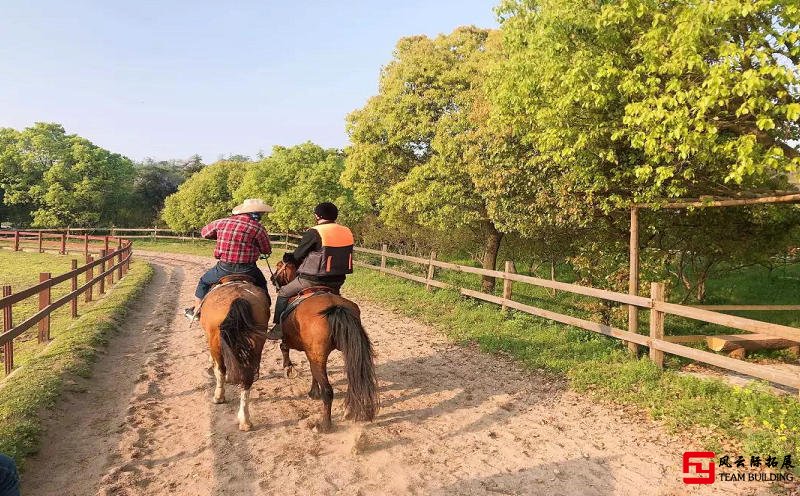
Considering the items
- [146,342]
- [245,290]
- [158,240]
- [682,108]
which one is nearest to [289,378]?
[245,290]

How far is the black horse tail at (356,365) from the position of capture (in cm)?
477

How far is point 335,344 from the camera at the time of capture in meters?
5.12

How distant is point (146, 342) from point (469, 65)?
36.8 feet

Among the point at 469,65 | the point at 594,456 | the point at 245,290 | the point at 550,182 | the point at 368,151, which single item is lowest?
the point at 594,456

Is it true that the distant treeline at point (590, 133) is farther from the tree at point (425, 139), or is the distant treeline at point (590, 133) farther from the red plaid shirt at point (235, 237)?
the red plaid shirt at point (235, 237)

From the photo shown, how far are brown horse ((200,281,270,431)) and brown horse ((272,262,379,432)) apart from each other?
419 millimetres

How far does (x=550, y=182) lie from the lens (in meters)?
9.97

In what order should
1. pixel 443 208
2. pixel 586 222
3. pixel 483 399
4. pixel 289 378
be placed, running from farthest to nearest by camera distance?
1. pixel 443 208
2. pixel 586 222
3. pixel 289 378
4. pixel 483 399

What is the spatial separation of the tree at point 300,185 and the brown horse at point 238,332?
16987 millimetres

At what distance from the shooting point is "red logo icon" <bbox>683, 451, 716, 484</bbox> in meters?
4.30

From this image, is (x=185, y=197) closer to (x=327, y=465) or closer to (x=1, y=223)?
(x=1, y=223)

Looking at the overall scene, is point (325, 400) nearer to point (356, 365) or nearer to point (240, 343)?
point (356, 365)

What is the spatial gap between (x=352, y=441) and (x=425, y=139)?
11863mm

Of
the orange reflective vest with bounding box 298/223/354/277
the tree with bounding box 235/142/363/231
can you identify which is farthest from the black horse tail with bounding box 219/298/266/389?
the tree with bounding box 235/142/363/231
